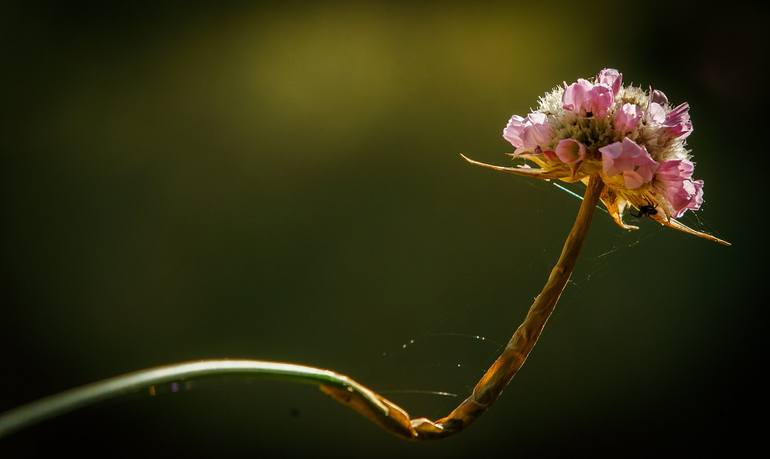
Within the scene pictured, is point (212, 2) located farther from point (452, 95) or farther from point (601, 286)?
point (601, 286)

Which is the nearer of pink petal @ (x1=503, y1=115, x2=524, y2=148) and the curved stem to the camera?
the curved stem

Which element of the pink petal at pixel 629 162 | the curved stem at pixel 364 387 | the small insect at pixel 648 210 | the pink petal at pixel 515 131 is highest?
the pink petal at pixel 515 131

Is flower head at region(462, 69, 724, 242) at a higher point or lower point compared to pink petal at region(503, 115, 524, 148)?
lower

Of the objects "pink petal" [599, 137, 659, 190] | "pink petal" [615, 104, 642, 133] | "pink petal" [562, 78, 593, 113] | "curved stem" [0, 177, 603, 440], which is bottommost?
"curved stem" [0, 177, 603, 440]

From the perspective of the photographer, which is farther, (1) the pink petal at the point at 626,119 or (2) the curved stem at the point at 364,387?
(1) the pink petal at the point at 626,119

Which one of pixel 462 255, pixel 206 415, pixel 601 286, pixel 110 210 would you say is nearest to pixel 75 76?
pixel 110 210

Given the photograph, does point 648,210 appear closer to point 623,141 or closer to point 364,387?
point 623,141

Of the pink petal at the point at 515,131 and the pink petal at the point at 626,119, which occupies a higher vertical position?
the pink petal at the point at 515,131
